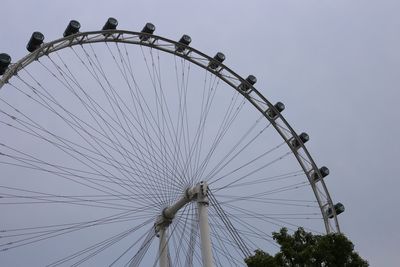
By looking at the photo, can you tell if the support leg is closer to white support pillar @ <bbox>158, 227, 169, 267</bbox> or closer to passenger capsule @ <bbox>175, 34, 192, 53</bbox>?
white support pillar @ <bbox>158, 227, 169, 267</bbox>

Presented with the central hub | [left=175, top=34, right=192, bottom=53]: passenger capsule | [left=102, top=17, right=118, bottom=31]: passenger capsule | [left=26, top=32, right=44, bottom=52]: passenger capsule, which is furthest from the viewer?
[left=175, top=34, right=192, bottom=53]: passenger capsule

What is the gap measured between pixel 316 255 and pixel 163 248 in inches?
283

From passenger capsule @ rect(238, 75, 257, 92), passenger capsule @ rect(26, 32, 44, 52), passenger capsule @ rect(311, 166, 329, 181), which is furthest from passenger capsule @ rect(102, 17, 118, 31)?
passenger capsule @ rect(311, 166, 329, 181)

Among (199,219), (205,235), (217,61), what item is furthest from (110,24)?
(205,235)

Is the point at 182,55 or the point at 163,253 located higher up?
the point at 182,55

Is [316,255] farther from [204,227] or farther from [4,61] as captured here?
[4,61]

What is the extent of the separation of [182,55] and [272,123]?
5907mm

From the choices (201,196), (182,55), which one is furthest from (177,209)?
(182,55)

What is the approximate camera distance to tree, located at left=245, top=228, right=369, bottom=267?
65.0 ft

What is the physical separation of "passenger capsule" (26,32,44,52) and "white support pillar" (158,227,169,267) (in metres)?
8.77

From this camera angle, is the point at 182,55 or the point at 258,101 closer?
the point at 182,55

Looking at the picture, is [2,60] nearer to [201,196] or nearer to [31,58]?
[31,58]

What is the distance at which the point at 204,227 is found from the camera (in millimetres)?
23062

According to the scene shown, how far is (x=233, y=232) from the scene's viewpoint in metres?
23.8
